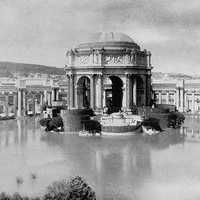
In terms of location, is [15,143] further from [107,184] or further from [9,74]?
[9,74]

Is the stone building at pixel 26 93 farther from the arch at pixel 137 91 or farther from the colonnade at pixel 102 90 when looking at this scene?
the arch at pixel 137 91

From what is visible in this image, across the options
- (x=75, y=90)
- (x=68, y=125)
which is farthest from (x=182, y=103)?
(x=68, y=125)

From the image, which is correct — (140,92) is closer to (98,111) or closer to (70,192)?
(98,111)

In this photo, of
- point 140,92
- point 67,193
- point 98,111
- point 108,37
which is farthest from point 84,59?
point 67,193

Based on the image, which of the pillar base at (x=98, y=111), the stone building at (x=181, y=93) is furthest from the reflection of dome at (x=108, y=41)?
the stone building at (x=181, y=93)

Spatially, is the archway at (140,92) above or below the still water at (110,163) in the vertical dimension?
above

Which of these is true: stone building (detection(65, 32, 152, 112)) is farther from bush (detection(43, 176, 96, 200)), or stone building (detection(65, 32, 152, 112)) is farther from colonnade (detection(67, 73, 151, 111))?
bush (detection(43, 176, 96, 200))
